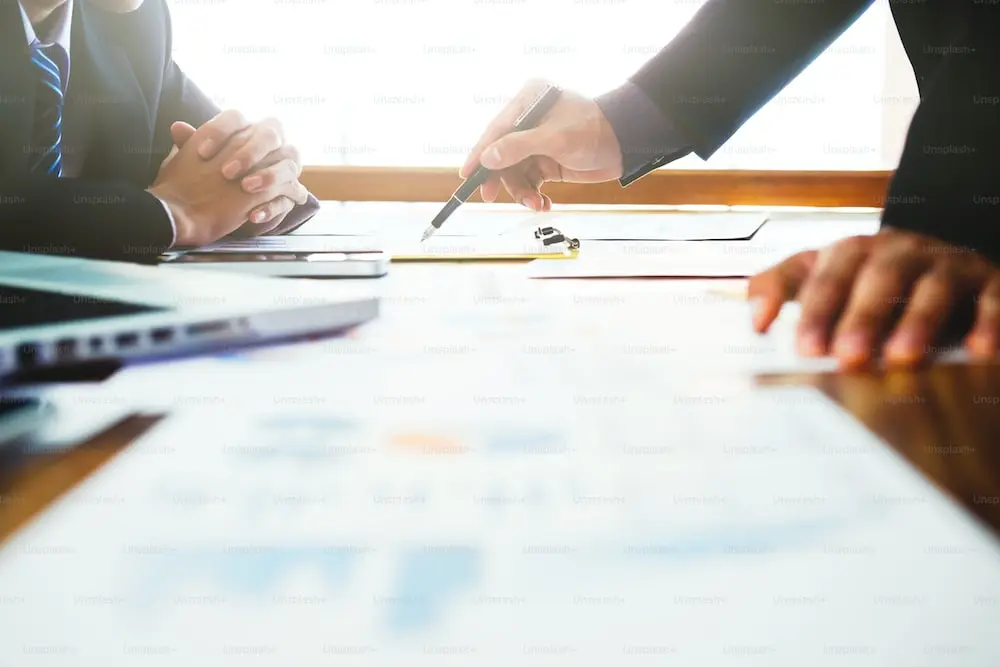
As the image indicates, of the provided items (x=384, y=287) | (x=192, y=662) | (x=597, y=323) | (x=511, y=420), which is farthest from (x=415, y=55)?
(x=192, y=662)

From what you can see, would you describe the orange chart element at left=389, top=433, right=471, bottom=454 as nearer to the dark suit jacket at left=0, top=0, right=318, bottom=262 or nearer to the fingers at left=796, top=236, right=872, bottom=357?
the fingers at left=796, top=236, right=872, bottom=357

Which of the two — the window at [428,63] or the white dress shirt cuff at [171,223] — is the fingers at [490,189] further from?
the window at [428,63]

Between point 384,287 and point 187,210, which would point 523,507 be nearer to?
point 384,287

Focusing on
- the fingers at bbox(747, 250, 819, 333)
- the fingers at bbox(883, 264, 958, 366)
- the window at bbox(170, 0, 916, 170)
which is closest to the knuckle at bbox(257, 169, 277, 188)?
the fingers at bbox(747, 250, 819, 333)

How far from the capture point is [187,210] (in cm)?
84

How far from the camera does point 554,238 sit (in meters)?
0.80

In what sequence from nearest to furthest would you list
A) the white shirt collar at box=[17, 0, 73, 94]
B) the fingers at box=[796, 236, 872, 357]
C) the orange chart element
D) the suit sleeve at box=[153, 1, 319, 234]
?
the orange chart element → the fingers at box=[796, 236, 872, 357] → the white shirt collar at box=[17, 0, 73, 94] → the suit sleeve at box=[153, 1, 319, 234]

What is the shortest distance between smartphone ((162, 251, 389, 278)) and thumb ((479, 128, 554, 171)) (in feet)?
0.62

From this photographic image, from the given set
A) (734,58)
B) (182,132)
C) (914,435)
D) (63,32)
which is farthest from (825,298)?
(63,32)

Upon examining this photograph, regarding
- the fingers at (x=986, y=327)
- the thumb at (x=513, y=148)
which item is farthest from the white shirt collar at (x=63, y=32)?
the fingers at (x=986, y=327)

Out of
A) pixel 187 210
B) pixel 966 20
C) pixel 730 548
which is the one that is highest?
pixel 966 20

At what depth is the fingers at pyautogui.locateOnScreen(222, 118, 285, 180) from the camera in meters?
0.89

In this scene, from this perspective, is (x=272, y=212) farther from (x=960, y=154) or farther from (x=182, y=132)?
(x=960, y=154)

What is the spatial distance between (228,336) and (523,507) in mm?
229
